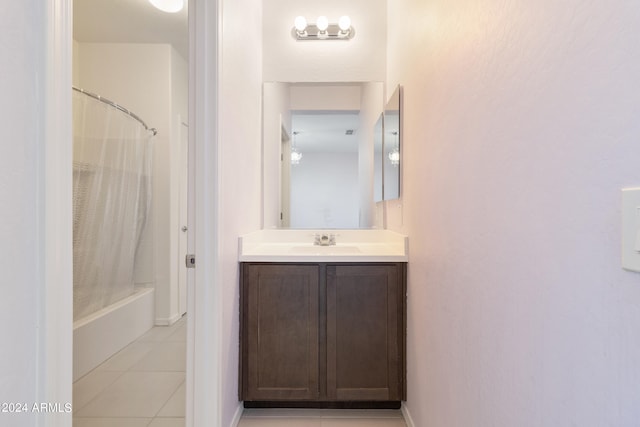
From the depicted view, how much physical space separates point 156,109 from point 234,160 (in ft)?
6.49

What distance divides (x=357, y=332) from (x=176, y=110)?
2.80m

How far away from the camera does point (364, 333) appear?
1.77m

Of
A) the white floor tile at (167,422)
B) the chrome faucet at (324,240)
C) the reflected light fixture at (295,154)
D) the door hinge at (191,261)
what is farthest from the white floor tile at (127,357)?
the reflected light fixture at (295,154)

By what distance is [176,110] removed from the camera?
3246 millimetres

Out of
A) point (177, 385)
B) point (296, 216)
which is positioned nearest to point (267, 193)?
point (296, 216)

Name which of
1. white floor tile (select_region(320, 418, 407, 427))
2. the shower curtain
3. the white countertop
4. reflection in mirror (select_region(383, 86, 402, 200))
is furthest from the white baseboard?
reflection in mirror (select_region(383, 86, 402, 200))

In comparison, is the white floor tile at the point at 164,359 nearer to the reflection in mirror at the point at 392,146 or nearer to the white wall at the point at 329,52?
the reflection in mirror at the point at 392,146

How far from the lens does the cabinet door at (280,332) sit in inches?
68.9

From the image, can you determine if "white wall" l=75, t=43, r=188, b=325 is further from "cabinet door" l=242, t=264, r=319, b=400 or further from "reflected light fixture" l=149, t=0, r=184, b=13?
"cabinet door" l=242, t=264, r=319, b=400

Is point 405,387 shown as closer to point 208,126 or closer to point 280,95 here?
point 208,126

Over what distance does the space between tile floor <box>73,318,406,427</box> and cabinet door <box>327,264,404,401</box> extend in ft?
0.42

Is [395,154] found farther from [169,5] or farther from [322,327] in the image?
[169,5]

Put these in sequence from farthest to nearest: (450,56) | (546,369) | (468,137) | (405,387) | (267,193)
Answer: (267,193), (405,387), (450,56), (468,137), (546,369)

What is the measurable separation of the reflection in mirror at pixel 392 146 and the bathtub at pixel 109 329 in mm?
2273
